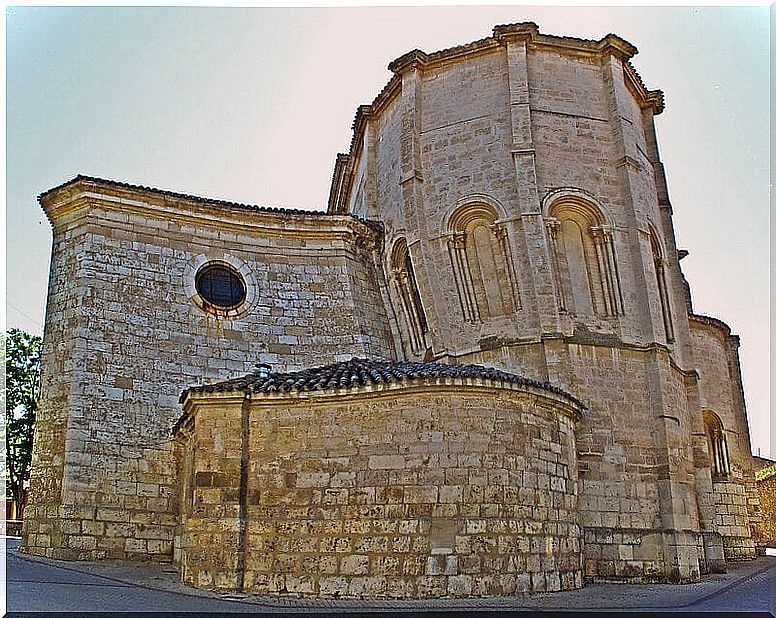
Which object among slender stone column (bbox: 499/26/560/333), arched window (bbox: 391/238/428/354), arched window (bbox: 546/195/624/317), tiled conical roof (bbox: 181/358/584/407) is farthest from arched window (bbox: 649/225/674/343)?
tiled conical roof (bbox: 181/358/584/407)

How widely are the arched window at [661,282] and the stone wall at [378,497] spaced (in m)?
6.80

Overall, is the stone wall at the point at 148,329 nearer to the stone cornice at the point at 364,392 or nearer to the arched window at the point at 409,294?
the arched window at the point at 409,294

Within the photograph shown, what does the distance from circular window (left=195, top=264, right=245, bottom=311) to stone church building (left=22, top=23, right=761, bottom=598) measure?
0.18 feet

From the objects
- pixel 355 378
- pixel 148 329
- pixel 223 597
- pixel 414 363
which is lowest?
pixel 223 597

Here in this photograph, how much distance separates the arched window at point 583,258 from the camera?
1658cm

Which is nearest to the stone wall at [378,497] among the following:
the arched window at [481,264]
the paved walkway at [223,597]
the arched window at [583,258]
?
the paved walkway at [223,597]

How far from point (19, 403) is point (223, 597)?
1447 centimetres

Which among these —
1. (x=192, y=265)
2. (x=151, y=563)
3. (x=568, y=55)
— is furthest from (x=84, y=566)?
(x=568, y=55)

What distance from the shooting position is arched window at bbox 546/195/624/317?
16.6 m

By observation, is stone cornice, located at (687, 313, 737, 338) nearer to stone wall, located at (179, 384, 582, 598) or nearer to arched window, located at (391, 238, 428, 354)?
arched window, located at (391, 238, 428, 354)

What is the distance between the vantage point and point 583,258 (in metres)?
17.0

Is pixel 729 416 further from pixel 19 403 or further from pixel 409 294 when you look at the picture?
pixel 19 403

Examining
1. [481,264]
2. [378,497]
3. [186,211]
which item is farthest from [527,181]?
[378,497]

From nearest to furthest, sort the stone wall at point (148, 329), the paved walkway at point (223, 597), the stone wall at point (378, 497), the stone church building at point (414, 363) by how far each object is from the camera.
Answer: the paved walkway at point (223, 597) < the stone wall at point (378, 497) < the stone church building at point (414, 363) < the stone wall at point (148, 329)
